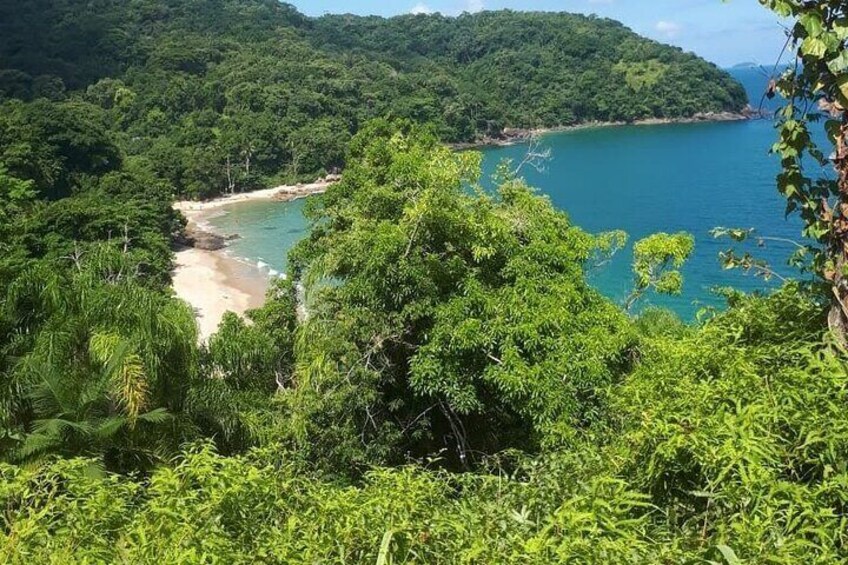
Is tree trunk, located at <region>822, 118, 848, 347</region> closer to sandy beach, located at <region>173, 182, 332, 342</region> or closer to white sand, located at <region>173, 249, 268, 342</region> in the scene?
sandy beach, located at <region>173, 182, 332, 342</region>

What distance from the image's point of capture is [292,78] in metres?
75.8

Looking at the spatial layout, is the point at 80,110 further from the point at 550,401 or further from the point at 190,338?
the point at 550,401

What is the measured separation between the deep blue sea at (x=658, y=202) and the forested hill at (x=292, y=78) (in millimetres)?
9815

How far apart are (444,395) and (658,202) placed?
43.1 metres

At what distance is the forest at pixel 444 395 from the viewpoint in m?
2.64

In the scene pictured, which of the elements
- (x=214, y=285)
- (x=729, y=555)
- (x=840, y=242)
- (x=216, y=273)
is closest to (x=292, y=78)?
(x=216, y=273)

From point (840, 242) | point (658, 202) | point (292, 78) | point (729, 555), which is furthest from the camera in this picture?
point (292, 78)

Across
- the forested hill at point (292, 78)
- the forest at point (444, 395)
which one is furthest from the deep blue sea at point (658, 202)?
the forest at point (444, 395)

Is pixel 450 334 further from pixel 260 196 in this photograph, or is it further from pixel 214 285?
pixel 260 196

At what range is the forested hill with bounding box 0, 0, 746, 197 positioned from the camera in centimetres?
5909

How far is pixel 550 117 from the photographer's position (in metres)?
89.2

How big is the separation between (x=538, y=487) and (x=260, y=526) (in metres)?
1.36

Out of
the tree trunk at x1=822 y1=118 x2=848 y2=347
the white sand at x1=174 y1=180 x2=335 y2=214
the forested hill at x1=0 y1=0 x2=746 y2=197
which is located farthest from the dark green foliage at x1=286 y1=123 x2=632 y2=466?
the white sand at x1=174 y1=180 x2=335 y2=214

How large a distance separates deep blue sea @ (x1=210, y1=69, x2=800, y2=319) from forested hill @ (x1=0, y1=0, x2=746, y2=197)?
9.82 metres
